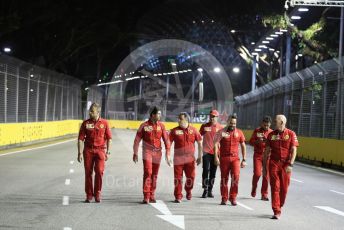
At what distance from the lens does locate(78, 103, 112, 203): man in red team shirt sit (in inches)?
486

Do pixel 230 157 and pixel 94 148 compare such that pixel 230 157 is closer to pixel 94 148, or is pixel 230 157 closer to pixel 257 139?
pixel 257 139

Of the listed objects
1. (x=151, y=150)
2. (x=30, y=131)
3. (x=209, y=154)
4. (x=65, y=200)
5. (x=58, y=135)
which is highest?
(x=151, y=150)

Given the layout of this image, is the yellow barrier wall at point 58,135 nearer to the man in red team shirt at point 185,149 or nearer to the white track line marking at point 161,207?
the man in red team shirt at point 185,149

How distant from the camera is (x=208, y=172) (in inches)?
541

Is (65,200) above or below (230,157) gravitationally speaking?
below

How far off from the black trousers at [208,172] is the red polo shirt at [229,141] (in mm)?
862

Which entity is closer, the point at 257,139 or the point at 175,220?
the point at 175,220

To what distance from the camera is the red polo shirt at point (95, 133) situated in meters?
12.5

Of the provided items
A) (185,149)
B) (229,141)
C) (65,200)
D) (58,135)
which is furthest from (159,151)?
(58,135)

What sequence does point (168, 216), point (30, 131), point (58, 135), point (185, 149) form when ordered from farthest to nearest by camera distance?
point (58, 135) → point (30, 131) → point (185, 149) → point (168, 216)

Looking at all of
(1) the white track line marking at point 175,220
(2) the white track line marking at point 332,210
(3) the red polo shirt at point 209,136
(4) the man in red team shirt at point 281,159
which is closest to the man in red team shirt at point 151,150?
(3) the red polo shirt at point 209,136

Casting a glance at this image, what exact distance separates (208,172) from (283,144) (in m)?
2.93

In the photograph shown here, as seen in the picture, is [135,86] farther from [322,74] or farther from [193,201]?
[193,201]

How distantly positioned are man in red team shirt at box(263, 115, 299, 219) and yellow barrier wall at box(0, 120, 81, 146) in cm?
1950
